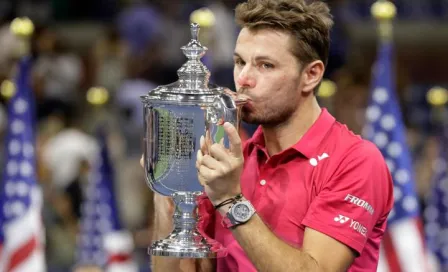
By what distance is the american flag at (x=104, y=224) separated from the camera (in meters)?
7.02

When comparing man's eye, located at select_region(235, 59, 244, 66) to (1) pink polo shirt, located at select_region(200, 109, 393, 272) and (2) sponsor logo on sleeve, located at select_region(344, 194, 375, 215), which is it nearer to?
(1) pink polo shirt, located at select_region(200, 109, 393, 272)

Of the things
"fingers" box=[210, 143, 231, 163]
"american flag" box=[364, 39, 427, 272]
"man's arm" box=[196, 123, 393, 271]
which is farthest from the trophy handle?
"american flag" box=[364, 39, 427, 272]

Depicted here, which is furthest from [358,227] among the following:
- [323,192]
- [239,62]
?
[239,62]

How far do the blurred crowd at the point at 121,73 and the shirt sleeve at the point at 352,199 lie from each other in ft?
13.8

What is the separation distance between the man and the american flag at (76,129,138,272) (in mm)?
3494

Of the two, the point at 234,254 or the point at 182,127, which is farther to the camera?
the point at 234,254

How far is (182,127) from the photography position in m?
3.22

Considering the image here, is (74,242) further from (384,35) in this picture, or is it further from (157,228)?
(157,228)

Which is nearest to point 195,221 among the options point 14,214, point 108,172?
point 14,214

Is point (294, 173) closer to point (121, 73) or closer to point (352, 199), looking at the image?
point (352, 199)

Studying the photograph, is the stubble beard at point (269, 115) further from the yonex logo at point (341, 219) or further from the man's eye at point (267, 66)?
the yonex logo at point (341, 219)

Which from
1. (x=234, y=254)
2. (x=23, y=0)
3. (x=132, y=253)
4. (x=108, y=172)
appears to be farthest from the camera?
(x=23, y=0)

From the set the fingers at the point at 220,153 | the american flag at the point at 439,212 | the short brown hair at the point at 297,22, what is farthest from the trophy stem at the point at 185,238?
the american flag at the point at 439,212

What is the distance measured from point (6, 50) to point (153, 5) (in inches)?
56.8
